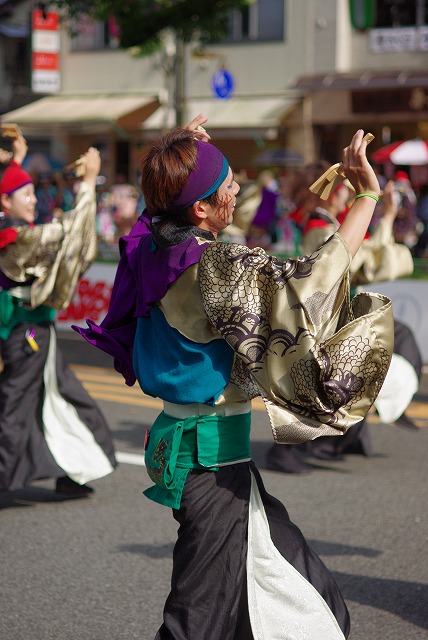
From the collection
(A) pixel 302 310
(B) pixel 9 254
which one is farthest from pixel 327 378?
(B) pixel 9 254

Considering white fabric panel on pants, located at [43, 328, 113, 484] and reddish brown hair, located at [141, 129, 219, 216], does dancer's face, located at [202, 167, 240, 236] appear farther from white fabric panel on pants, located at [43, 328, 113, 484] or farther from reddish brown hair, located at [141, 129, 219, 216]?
white fabric panel on pants, located at [43, 328, 113, 484]

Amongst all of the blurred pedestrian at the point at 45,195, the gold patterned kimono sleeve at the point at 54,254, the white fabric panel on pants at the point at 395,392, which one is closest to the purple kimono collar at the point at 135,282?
the gold patterned kimono sleeve at the point at 54,254

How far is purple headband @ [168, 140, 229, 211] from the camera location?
294 cm

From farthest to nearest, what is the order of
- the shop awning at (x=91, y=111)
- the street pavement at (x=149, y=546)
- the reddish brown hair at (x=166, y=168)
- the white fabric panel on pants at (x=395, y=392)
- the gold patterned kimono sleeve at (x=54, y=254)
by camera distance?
the shop awning at (x=91, y=111) → the white fabric panel on pants at (x=395, y=392) → the gold patterned kimono sleeve at (x=54, y=254) → the street pavement at (x=149, y=546) → the reddish brown hair at (x=166, y=168)

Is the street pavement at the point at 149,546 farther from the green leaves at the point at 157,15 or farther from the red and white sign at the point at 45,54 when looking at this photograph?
the red and white sign at the point at 45,54

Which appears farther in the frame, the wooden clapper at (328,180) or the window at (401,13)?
the window at (401,13)

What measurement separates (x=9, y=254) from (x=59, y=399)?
2.87 ft

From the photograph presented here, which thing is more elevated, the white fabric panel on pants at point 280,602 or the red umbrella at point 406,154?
the red umbrella at point 406,154

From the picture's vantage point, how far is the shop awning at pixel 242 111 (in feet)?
76.3

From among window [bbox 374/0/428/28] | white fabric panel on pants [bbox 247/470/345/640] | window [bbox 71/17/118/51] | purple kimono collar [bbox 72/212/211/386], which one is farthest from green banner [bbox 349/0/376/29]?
white fabric panel on pants [bbox 247/470/345/640]

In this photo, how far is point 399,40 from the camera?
22094mm

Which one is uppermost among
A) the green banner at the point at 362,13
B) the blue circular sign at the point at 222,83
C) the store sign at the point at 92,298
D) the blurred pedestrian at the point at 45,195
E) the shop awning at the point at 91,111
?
the green banner at the point at 362,13

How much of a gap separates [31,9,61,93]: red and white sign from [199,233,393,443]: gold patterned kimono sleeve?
22.0 m

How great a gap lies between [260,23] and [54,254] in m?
19.8
